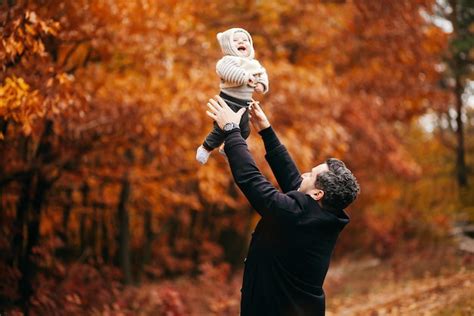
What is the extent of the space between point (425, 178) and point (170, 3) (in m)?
12.4

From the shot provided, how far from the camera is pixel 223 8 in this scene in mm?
10953

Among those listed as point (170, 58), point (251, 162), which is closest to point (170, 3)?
point (170, 58)

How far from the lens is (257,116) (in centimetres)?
408

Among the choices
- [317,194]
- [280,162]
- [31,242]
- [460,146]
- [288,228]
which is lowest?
[31,242]

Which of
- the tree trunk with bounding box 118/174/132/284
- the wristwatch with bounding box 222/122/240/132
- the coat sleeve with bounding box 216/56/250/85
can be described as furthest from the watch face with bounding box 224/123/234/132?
the tree trunk with bounding box 118/174/132/284

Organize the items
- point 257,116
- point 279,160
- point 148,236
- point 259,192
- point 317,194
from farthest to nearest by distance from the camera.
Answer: point 148,236, point 279,160, point 257,116, point 317,194, point 259,192

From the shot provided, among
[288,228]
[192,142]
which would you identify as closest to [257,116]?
[288,228]

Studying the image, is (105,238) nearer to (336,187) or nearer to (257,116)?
(257,116)

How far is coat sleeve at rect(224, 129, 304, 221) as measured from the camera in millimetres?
3498

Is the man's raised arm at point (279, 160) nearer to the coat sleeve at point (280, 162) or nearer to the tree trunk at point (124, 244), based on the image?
the coat sleeve at point (280, 162)

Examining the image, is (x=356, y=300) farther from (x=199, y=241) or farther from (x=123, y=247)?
(x=199, y=241)

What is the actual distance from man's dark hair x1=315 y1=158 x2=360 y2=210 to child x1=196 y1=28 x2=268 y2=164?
2.23 feet

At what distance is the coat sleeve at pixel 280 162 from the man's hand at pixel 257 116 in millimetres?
55

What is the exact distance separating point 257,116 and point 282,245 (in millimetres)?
945
